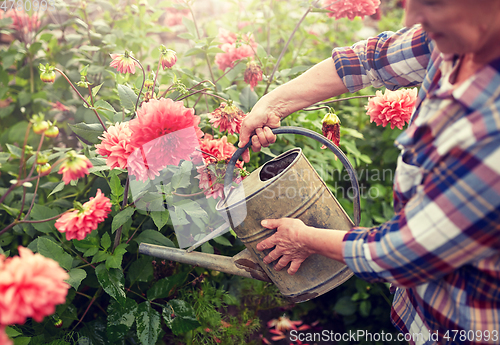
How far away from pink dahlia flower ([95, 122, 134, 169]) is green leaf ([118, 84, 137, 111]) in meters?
0.21

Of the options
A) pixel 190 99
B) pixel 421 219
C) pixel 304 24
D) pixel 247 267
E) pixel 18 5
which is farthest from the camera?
pixel 304 24

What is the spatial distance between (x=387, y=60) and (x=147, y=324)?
3.58ft

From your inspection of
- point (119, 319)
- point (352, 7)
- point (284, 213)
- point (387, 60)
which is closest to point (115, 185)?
point (119, 319)

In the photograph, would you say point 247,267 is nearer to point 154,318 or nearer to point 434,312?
point 154,318

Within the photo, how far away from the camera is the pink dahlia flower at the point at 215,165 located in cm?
102

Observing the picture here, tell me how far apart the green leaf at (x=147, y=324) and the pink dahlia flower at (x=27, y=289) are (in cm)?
61

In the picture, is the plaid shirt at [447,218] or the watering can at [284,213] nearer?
the plaid shirt at [447,218]

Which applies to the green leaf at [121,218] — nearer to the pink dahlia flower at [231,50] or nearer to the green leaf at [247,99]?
the green leaf at [247,99]

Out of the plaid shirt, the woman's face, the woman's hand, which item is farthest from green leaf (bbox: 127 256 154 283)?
the woman's face

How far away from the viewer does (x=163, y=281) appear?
116cm

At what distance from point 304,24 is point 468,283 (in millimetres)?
1705

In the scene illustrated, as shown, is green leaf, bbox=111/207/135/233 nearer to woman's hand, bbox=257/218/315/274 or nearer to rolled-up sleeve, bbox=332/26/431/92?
woman's hand, bbox=257/218/315/274

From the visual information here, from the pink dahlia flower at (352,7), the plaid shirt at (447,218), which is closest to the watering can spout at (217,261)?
the plaid shirt at (447,218)

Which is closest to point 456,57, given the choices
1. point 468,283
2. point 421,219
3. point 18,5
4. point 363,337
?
point 421,219
